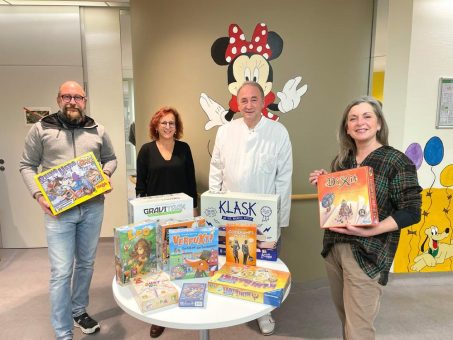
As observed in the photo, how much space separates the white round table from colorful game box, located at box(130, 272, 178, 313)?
0.02 metres

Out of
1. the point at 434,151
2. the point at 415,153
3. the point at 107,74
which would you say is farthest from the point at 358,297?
the point at 107,74

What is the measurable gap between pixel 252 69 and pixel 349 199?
166 centimetres

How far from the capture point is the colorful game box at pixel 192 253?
4.71 ft

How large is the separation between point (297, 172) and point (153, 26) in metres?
1.71

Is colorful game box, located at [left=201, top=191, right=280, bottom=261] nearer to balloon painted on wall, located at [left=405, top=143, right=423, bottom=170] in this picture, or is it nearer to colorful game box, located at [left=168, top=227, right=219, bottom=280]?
colorful game box, located at [left=168, top=227, right=219, bottom=280]

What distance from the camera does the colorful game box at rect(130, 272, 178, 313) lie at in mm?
1264

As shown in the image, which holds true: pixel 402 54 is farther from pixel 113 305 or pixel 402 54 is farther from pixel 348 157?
pixel 113 305

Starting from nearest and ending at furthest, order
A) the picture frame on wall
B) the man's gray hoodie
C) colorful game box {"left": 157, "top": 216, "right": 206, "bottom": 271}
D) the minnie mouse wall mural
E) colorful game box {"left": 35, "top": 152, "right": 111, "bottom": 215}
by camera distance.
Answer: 1. colorful game box {"left": 157, "top": 216, "right": 206, "bottom": 271}
2. colorful game box {"left": 35, "top": 152, "right": 111, "bottom": 215}
3. the man's gray hoodie
4. the minnie mouse wall mural
5. the picture frame on wall

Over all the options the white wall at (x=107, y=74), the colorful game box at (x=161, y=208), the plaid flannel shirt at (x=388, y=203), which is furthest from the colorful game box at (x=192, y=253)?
the white wall at (x=107, y=74)

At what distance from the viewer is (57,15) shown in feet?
12.1

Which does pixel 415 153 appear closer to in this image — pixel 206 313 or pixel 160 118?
pixel 160 118

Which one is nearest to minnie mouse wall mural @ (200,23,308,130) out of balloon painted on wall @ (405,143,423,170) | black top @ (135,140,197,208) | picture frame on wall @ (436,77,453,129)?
black top @ (135,140,197,208)

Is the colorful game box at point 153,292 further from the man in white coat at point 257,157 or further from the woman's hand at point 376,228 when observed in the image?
the man in white coat at point 257,157

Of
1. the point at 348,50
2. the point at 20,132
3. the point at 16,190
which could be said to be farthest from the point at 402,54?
the point at 16,190
